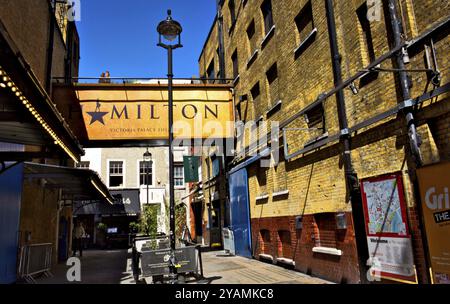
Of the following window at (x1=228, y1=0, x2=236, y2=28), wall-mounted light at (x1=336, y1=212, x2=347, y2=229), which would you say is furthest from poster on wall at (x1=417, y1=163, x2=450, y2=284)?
window at (x1=228, y1=0, x2=236, y2=28)

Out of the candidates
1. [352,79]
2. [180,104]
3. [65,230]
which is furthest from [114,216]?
[352,79]

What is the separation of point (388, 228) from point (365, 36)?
14.5ft

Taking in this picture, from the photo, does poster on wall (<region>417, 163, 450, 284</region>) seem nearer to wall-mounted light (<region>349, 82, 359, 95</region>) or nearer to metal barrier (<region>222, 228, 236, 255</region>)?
wall-mounted light (<region>349, 82, 359, 95</region>)

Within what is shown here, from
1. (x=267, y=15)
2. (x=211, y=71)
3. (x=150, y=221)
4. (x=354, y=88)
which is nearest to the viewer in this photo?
(x=354, y=88)

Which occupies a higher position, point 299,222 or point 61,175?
point 61,175

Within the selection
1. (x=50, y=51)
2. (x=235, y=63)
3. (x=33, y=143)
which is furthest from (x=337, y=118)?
(x=50, y=51)

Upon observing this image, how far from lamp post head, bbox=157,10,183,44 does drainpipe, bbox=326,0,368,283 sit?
3.94 m

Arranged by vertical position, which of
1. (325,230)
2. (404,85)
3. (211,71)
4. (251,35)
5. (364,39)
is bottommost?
(325,230)

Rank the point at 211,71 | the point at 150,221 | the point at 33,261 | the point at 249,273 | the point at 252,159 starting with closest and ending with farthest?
1. the point at 33,261
2. the point at 249,273
3. the point at 150,221
4. the point at 252,159
5. the point at 211,71

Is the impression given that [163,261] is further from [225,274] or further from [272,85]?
[272,85]

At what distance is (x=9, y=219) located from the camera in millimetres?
9875

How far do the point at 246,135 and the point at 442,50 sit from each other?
10.6 meters

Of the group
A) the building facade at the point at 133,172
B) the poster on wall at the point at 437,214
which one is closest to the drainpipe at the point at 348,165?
the poster on wall at the point at 437,214

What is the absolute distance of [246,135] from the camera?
16391 mm
